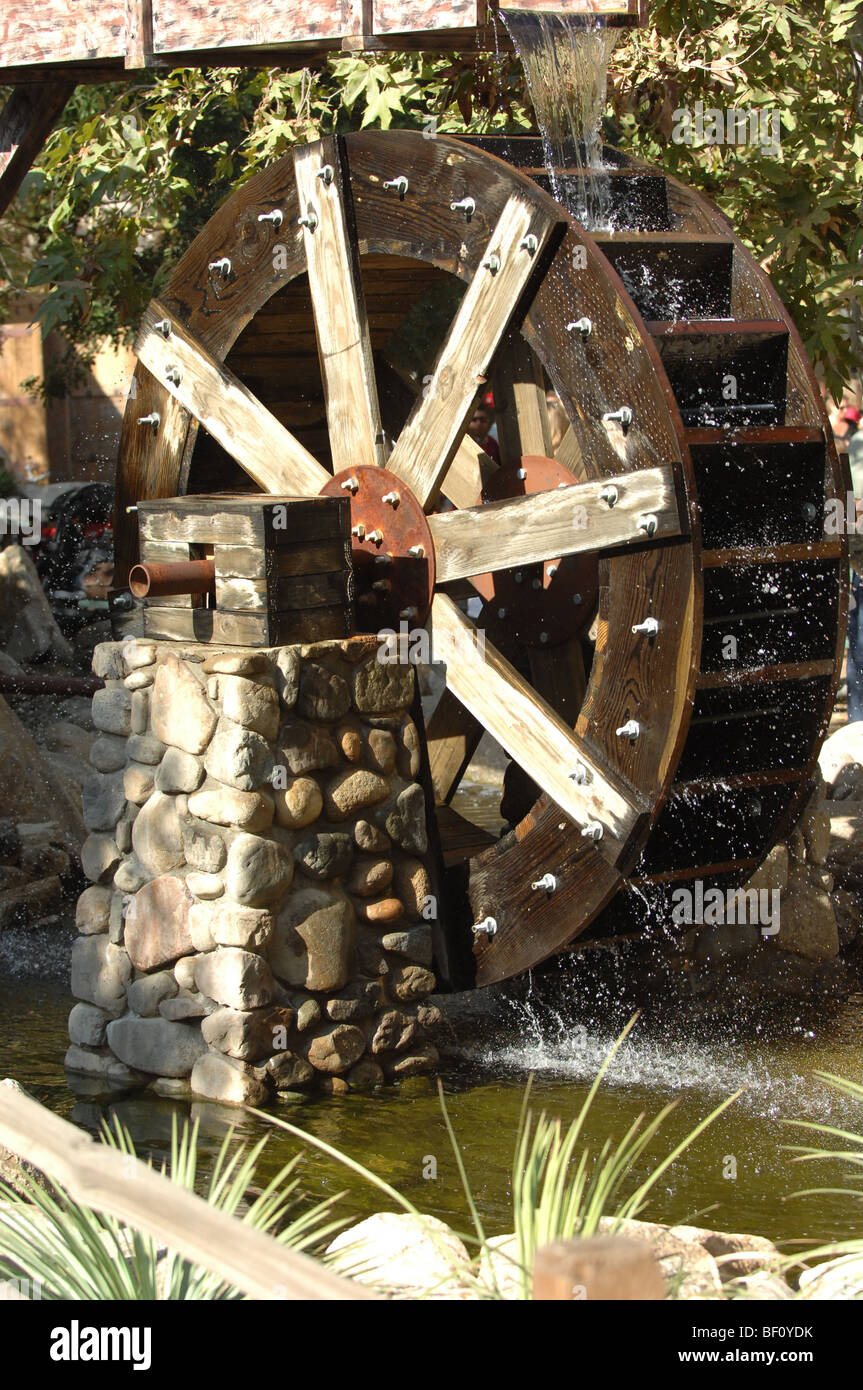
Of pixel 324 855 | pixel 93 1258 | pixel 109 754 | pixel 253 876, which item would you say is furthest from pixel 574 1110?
pixel 93 1258

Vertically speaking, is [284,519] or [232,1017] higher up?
[284,519]

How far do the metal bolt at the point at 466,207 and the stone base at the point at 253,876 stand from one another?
4.27ft

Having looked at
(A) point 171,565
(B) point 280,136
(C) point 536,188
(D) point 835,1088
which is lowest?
(D) point 835,1088

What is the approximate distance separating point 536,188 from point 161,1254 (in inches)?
121

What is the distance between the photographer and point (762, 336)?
5.12m

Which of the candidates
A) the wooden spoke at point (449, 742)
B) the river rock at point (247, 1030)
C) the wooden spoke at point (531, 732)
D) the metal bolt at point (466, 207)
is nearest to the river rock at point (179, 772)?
the river rock at point (247, 1030)

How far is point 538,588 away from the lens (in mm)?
6035

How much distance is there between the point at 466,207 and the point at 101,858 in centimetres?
222

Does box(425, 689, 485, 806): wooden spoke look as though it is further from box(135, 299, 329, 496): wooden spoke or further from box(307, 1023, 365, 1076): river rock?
box(307, 1023, 365, 1076): river rock

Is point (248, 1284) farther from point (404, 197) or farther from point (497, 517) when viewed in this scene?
point (404, 197)

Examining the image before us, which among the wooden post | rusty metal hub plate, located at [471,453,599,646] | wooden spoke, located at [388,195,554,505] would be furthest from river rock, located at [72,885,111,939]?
the wooden post

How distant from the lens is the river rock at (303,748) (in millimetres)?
4660

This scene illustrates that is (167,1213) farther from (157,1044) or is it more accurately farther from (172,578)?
(172,578)
